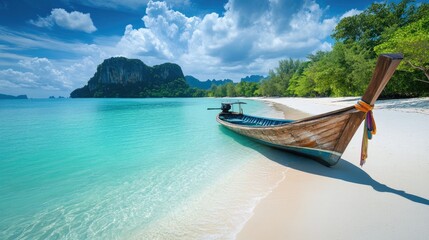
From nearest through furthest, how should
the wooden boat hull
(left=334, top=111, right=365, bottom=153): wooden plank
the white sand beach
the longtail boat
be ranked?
the white sand beach → the longtail boat → (left=334, top=111, right=365, bottom=153): wooden plank → the wooden boat hull

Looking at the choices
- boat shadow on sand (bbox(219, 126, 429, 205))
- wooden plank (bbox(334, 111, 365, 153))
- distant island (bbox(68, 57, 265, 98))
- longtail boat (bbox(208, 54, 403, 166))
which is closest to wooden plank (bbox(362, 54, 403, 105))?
longtail boat (bbox(208, 54, 403, 166))

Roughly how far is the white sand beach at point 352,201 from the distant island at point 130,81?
16257 cm

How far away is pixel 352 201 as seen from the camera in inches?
141

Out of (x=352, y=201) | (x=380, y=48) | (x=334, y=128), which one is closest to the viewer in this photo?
(x=352, y=201)

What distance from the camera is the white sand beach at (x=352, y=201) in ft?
9.37

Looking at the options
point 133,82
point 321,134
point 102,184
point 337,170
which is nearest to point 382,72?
point 321,134

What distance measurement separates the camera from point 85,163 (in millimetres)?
7730

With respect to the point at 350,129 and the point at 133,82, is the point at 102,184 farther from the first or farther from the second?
the point at 133,82

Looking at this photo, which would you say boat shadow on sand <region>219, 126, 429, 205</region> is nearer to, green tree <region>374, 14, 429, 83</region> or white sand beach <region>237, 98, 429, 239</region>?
white sand beach <region>237, 98, 429, 239</region>

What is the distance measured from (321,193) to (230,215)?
6.52 ft

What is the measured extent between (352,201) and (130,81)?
19490 centimetres

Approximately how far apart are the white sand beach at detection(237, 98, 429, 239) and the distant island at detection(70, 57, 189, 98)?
16257 centimetres

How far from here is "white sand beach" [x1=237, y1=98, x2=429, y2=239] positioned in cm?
286

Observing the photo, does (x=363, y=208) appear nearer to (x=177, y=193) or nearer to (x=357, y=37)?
(x=177, y=193)
